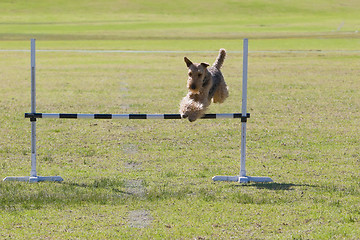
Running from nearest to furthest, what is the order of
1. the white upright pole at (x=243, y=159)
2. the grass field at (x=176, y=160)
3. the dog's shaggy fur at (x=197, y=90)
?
1. the grass field at (x=176, y=160)
2. the dog's shaggy fur at (x=197, y=90)
3. the white upright pole at (x=243, y=159)

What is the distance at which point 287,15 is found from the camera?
Answer: 102500 millimetres

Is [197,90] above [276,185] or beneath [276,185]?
above

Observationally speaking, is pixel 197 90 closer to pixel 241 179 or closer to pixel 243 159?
pixel 243 159

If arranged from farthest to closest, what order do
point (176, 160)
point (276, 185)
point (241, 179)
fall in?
point (176, 160), point (241, 179), point (276, 185)

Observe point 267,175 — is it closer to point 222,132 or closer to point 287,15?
point 222,132

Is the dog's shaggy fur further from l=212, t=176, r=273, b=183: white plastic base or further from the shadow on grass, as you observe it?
the shadow on grass

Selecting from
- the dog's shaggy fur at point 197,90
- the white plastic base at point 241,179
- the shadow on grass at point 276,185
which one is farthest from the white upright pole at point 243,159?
the dog's shaggy fur at point 197,90

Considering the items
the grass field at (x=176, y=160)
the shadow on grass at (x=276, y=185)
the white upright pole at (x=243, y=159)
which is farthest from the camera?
the white upright pole at (x=243, y=159)

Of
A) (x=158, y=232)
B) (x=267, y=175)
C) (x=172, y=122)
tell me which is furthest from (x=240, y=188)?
(x=172, y=122)

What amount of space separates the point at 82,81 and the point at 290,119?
10.9m

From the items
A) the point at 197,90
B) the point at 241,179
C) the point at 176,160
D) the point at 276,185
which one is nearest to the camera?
the point at 197,90

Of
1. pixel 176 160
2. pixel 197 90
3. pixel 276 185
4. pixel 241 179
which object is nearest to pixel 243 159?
pixel 241 179

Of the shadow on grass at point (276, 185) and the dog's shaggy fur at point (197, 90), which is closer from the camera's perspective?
the dog's shaggy fur at point (197, 90)

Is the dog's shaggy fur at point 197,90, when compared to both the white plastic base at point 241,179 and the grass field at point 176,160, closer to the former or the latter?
the grass field at point 176,160
